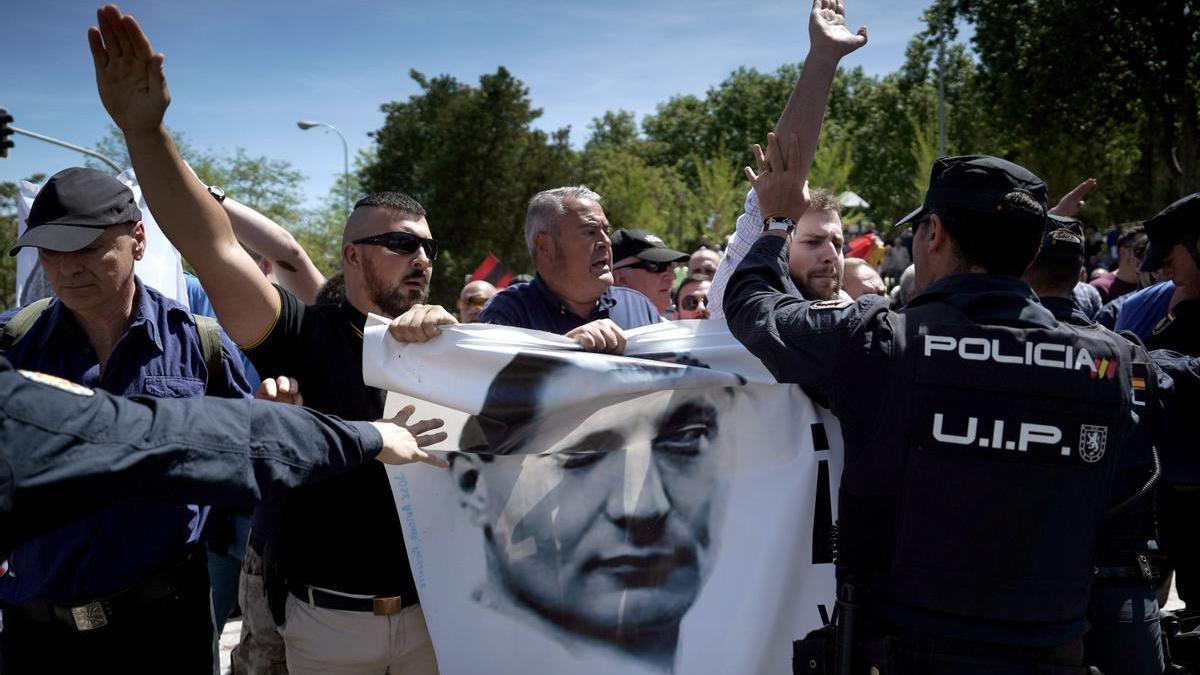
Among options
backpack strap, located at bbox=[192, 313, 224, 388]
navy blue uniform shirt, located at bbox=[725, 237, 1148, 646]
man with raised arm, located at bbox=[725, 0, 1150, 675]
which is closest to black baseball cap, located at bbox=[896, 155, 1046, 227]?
man with raised arm, located at bbox=[725, 0, 1150, 675]

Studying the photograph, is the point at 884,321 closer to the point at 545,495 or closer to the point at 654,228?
the point at 545,495

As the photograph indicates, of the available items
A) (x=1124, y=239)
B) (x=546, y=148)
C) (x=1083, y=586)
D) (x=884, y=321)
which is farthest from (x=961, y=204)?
(x=546, y=148)

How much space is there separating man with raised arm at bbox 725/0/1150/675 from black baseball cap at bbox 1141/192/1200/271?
5.11ft

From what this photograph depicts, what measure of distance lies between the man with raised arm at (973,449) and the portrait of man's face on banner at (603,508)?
0.60 meters

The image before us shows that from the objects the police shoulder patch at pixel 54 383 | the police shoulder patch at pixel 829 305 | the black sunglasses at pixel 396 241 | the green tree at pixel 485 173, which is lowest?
the police shoulder patch at pixel 54 383

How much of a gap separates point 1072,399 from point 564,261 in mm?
1990

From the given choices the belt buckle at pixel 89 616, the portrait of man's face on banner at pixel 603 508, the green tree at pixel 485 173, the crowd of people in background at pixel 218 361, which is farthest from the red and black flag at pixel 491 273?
the green tree at pixel 485 173

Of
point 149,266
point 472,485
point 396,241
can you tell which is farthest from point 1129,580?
point 149,266

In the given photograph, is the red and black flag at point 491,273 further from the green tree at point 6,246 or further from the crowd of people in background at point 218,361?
the green tree at point 6,246

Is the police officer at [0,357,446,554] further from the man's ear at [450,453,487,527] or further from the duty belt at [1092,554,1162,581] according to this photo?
the duty belt at [1092,554,1162,581]

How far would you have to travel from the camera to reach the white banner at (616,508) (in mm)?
2855

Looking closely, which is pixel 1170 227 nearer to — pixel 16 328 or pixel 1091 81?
pixel 16 328

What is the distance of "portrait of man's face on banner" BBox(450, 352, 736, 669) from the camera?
2885 mm

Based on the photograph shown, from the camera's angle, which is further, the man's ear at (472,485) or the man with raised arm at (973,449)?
the man's ear at (472,485)
